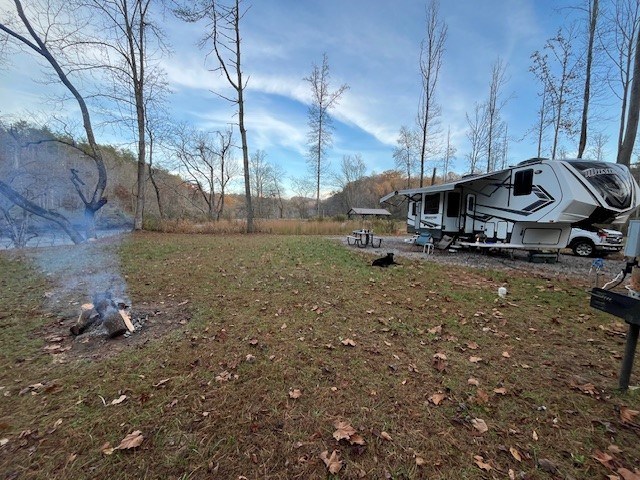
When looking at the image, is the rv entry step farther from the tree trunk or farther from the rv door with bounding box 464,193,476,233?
the tree trunk

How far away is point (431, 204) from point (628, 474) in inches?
392

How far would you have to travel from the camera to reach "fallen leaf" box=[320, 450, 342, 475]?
1.48 m

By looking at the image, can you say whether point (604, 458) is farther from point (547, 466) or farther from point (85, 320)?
point (85, 320)

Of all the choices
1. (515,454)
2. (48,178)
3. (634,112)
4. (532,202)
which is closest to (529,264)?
(532,202)

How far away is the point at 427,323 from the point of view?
340 centimetres

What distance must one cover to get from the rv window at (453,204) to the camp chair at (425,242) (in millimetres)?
1147

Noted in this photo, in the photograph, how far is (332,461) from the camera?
5.04 feet

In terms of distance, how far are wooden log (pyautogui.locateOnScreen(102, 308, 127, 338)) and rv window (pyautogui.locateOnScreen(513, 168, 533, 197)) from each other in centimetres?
949

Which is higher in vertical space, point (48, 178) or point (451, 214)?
point (48, 178)

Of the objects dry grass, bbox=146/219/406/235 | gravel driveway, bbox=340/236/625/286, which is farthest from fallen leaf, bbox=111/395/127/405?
dry grass, bbox=146/219/406/235

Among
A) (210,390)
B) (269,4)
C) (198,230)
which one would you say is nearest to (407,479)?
(210,390)

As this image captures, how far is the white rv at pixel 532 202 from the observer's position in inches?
245

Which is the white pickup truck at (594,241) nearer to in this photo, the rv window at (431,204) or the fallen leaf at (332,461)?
the rv window at (431,204)

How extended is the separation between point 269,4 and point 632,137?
12.8 m
